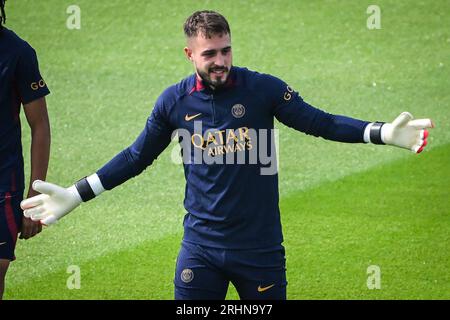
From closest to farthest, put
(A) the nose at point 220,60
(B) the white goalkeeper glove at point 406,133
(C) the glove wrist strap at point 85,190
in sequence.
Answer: (B) the white goalkeeper glove at point 406,133
(A) the nose at point 220,60
(C) the glove wrist strap at point 85,190

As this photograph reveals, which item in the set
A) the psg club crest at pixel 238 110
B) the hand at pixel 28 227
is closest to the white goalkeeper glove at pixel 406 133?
the psg club crest at pixel 238 110

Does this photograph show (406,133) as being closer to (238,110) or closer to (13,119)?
(238,110)

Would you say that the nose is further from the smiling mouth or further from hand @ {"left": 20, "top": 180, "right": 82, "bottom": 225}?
hand @ {"left": 20, "top": 180, "right": 82, "bottom": 225}

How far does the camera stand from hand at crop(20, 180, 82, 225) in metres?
5.57

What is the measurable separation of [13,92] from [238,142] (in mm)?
1355

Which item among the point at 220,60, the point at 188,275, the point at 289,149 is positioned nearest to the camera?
the point at 220,60

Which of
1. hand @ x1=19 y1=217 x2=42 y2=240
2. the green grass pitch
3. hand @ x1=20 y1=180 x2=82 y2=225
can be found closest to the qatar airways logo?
hand @ x1=20 y1=180 x2=82 y2=225

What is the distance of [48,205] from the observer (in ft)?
18.4

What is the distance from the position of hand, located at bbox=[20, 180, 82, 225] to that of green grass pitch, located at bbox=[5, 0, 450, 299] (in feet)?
7.89

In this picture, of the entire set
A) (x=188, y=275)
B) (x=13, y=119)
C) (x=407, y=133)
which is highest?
(x=13, y=119)

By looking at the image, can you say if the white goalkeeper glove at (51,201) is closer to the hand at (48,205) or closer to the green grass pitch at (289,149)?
the hand at (48,205)

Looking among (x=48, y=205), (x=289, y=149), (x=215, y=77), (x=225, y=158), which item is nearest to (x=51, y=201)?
(x=48, y=205)

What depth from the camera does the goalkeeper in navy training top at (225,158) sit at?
5.43m

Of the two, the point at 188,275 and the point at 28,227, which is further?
the point at 28,227
